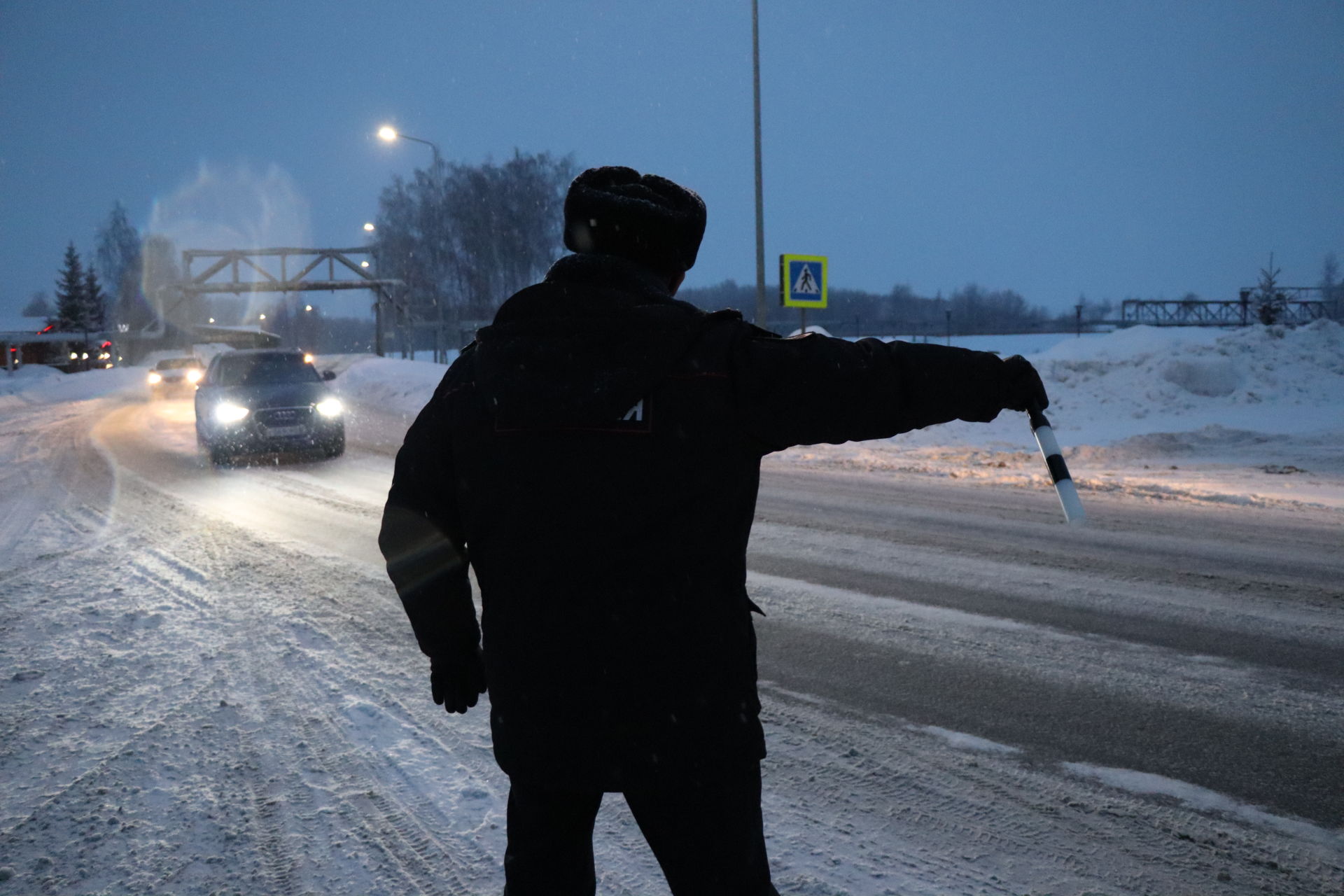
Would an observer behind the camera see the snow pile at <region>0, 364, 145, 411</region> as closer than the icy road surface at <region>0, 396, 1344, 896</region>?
No

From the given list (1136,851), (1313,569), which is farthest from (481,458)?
(1313,569)

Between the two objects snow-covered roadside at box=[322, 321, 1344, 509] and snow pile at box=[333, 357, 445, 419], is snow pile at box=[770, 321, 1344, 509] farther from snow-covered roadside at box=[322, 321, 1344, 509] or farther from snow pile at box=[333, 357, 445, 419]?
snow pile at box=[333, 357, 445, 419]

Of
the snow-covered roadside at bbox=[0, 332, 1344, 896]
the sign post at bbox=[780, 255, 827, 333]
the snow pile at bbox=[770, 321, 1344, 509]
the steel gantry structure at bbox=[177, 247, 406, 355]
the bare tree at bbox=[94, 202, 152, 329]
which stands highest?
the bare tree at bbox=[94, 202, 152, 329]

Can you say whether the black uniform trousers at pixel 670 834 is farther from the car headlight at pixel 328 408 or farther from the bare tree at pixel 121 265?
the bare tree at pixel 121 265

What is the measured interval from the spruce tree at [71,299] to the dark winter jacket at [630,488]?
318 feet

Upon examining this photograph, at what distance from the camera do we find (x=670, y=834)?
1.61 meters

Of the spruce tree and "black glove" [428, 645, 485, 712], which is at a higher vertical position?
the spruce tree

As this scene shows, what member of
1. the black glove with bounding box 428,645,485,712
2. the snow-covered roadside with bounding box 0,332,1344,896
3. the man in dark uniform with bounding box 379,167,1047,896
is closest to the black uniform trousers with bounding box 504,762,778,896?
the man in dark uniform with bounding box 379,167,1047,896

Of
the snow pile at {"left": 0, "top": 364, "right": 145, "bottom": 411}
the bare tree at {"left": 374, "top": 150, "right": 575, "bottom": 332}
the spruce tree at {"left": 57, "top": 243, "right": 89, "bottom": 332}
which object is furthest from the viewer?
the spruce tree at {"left": 57, "top": 243, "right": 89, "bottom": 332}

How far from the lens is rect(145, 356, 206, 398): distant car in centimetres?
2936

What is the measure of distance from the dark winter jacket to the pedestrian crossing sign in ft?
48.3

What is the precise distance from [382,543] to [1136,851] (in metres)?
2.55

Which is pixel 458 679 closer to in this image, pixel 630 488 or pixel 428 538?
pixel 428 538

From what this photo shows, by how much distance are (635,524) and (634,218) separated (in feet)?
2.01
